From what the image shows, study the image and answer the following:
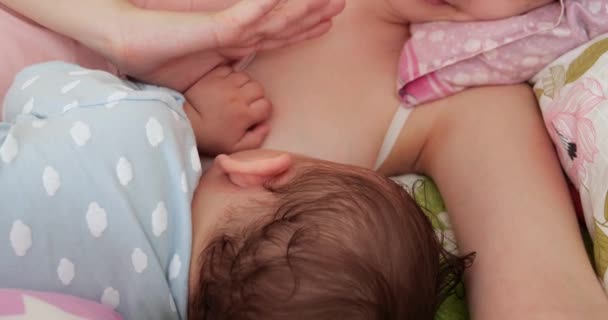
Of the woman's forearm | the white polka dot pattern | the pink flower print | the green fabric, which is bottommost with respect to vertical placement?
the green fabric

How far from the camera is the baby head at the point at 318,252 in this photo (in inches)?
24.5

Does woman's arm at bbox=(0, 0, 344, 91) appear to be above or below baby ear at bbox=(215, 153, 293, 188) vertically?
above


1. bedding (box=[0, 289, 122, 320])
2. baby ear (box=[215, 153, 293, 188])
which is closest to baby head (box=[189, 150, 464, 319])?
baby ear (box=[215, 153, 293, 188])

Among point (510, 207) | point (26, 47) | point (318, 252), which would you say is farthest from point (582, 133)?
point (26, 47)

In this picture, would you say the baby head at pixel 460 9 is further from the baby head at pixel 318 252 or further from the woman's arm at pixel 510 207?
the baby head at pixel 318 252

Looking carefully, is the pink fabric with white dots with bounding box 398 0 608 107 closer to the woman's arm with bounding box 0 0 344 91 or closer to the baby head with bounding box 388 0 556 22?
the baby head with bounding box 388 0 556 22

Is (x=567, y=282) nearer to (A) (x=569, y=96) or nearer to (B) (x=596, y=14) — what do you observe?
(A) (x=569, y=96)

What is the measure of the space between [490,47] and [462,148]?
0.15 meters

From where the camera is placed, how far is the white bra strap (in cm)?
97

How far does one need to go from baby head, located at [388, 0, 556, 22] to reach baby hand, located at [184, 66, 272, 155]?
0.84 feet

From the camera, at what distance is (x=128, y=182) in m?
0.70

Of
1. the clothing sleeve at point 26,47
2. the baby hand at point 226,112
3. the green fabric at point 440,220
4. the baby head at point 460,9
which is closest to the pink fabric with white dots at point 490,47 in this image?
the baby head at point 460,9

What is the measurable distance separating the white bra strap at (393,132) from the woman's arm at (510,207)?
44mm

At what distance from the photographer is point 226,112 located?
92 cm
